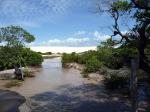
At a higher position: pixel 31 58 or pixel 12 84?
pixel 31 58

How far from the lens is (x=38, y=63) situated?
39938 millimetres

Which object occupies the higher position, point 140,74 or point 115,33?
point 115,33

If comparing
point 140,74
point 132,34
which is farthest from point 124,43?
point 140,74

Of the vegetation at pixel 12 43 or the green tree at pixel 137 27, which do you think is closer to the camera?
the green tree at pixel 137 27

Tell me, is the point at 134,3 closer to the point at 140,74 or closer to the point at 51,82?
the point at 140,74

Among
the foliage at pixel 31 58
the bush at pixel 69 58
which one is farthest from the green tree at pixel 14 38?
the bush at pixel 69 58

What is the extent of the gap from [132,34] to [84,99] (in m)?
4.14

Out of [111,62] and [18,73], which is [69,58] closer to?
[111,62]

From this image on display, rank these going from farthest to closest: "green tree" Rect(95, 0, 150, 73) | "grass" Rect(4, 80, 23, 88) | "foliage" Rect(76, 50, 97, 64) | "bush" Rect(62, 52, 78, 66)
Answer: "bush" Rect(62, 52, 78, 66) < "foliage" Rect(76, 50, 97, 64) < "grass" Rect(4, 80, 23, 88) < "green tree" Rect(95, 0, 150, 73)

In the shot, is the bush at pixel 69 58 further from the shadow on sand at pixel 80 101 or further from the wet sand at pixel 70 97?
the shadow on sand at pixel 80 101

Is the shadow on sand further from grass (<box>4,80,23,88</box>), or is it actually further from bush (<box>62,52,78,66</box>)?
bush (<box>62,52,78,66</box>)

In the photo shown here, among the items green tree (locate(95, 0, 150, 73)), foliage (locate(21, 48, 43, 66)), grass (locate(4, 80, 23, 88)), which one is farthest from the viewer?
foliage (locate(21, 48, 43, 66))

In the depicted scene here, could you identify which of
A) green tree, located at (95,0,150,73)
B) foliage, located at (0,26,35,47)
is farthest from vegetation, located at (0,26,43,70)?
green tree, located at (95,0,150,73)

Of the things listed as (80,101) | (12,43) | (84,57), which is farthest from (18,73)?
(84,57)
